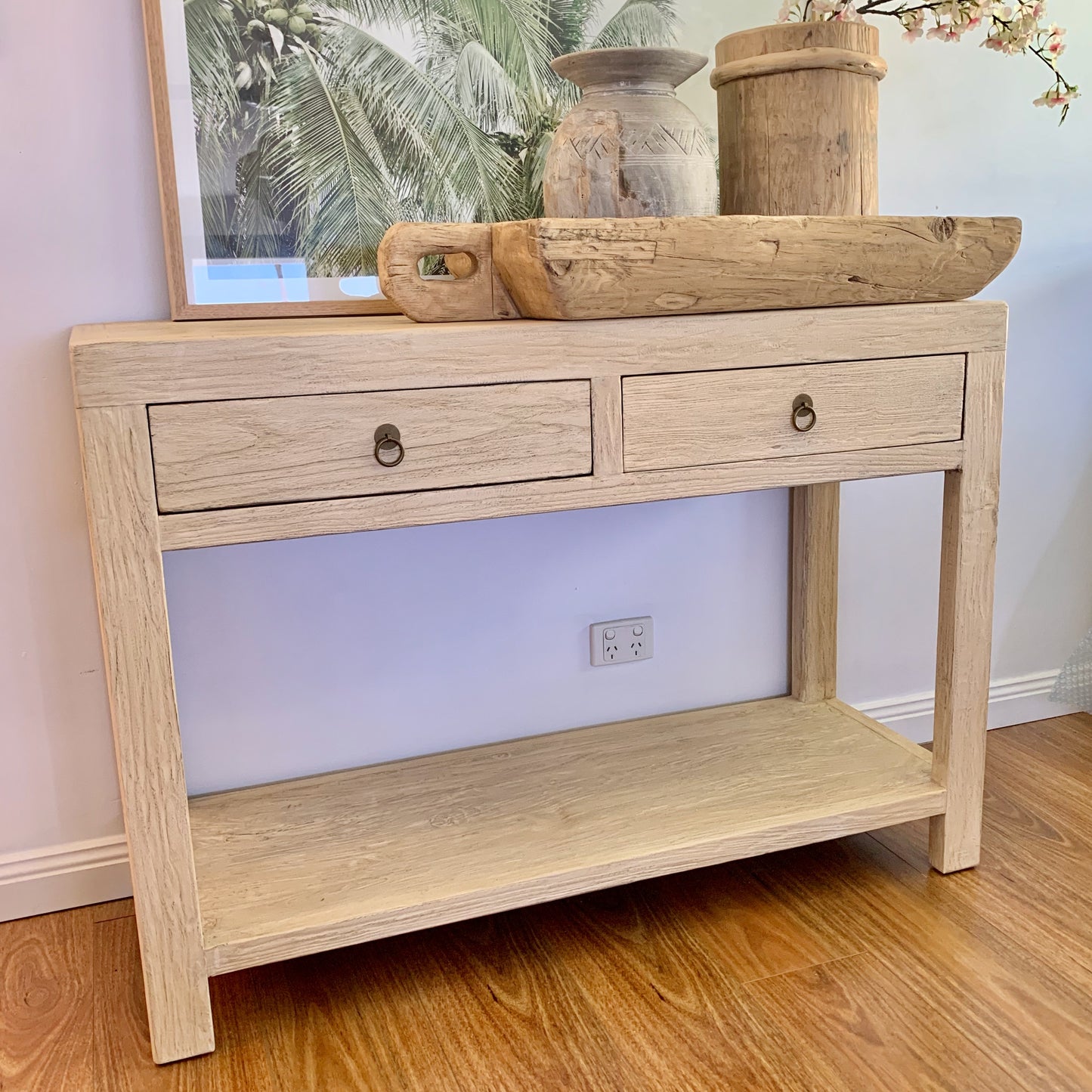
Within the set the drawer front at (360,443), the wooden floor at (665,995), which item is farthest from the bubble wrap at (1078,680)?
the drawer front at (360,443)

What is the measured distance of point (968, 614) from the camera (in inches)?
58.3

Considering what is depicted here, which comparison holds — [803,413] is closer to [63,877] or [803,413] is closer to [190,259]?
[190,259]

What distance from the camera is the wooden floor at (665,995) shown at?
120 cm

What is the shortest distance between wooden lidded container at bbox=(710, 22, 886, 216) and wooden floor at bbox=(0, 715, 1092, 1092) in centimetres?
96

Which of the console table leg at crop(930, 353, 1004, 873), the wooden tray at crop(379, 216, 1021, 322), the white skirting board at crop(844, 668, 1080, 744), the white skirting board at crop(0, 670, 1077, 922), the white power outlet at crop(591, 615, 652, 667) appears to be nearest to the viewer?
the wooden tray at crop(379, 216, 1021, 322)

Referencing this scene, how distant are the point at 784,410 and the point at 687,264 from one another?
0.22 metres

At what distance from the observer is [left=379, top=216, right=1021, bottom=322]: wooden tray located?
1200 millimetres

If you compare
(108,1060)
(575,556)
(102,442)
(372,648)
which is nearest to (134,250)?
(102,442)

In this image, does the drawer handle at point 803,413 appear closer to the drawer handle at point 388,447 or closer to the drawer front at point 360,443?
the drawer front at point 360,443

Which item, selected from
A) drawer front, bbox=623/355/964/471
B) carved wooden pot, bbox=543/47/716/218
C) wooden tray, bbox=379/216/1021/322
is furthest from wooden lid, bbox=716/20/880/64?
drawer front, bbox=623/355/964/471

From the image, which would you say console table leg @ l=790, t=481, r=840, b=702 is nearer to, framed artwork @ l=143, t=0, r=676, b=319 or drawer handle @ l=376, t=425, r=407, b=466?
framed artwork @ l=143, t=0, r=676, b=319

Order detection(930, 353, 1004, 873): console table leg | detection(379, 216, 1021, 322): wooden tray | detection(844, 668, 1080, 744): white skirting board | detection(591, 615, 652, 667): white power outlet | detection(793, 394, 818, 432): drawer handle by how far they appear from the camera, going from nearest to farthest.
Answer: detection(379, 216, 1021, 322): wooden tray → detection(793, 394, 818, 432): drawer handle → detection(930, 353, 1004, 873): console table leg → detection(591, 615, 652, 667): white power outlet → detection(844, 668, 1080, 744): white skirting board

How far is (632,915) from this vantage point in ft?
4.93

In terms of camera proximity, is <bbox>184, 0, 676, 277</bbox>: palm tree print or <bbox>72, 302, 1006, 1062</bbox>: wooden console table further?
<bbox>184, 0, 676, 277</bbox>: palm tree print
